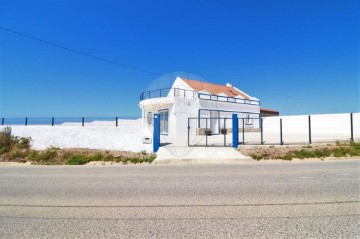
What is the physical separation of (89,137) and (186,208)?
13017 mm

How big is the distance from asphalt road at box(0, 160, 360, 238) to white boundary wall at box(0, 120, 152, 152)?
750cm

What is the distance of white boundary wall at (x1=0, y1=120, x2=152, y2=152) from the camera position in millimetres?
14398

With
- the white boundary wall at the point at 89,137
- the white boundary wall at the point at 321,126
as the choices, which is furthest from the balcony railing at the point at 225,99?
the white boundary wall at the point at 89,137

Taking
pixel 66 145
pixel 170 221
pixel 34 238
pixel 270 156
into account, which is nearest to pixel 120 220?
pixel 170 221

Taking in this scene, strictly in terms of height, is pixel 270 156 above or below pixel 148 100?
below

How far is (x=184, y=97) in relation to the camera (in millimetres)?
21641

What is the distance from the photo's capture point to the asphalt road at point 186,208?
131 inches

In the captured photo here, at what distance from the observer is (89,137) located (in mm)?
15352

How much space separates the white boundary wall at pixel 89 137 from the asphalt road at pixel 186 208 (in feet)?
24.6

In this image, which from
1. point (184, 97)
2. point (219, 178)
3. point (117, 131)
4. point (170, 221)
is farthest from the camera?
point (184, 97)

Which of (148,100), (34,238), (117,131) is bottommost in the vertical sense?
(34,238)

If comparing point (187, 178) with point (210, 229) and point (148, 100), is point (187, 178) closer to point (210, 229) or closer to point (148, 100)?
point (210, 229)

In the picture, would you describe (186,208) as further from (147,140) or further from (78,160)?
(147,140)

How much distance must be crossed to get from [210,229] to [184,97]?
1872cm
